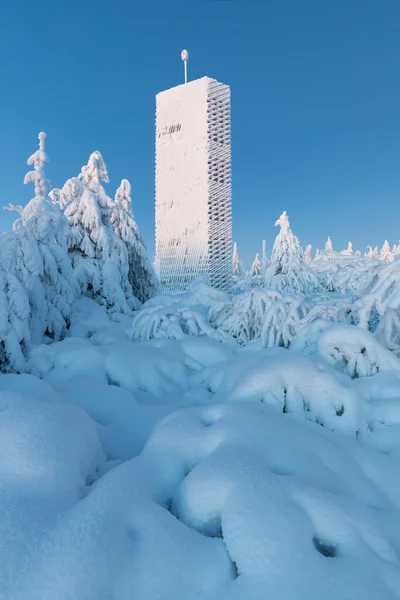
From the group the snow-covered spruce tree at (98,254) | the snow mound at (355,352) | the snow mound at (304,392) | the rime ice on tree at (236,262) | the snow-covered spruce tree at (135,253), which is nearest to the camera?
the snow mound at (304,392)

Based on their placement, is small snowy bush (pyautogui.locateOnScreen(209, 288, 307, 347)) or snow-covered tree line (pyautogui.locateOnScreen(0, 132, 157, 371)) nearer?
snow-covered tree line (pyautogui.locateOnScreen(0, 132, 157, 371))

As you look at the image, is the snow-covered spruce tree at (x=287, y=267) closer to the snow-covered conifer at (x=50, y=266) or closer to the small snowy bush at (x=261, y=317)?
the small snowy bush at (x=261, y=317)

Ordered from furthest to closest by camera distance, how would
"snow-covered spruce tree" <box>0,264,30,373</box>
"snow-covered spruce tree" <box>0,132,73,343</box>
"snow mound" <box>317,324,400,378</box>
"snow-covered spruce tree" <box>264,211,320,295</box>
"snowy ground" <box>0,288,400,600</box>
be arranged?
1. "snow-covered spruce tree" <box>264,211,320,295</box>
2. "snow-covered spruce tree" <box>0,132,73,343</box>
3. "snow-covered spruce tree" <box>0,264,30,373</box>
4. "snow mound" <box>317,324,400,378</box>
5. "snowy ground" <box>0,288,400,600</box>

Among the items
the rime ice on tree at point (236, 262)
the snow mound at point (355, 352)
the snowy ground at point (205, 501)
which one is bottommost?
the snowy ground at point (205, 501)

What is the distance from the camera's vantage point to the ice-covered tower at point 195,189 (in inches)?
1363

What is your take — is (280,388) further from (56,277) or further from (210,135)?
(210,135)

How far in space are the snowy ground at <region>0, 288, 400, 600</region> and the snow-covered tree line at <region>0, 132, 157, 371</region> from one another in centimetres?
229

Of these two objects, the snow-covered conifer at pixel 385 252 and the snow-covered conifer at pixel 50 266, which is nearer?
the snow-covered conifer at pixel 50 266

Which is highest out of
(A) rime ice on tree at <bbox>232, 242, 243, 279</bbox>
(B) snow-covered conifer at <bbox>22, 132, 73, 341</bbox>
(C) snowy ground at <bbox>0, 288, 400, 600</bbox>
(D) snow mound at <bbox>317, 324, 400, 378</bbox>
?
(A) rime ice on tree at <bbox>232, 242, 243, 279</bbox>

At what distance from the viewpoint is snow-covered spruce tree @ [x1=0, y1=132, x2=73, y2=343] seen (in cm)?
713

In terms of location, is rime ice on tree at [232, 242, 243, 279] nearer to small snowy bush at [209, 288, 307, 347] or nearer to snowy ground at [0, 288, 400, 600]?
small snowy bush at [209, 288, 307, 347]

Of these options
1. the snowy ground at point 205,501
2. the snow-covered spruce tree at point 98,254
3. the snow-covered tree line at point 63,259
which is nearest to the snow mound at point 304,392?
the snowy ground at point 205,501

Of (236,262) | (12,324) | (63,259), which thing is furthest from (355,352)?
(236,262)

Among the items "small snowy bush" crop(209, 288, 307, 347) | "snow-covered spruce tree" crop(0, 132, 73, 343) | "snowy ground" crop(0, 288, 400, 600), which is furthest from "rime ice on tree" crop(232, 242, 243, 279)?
"snowy ground" crop(0, 288, 400, 600)
